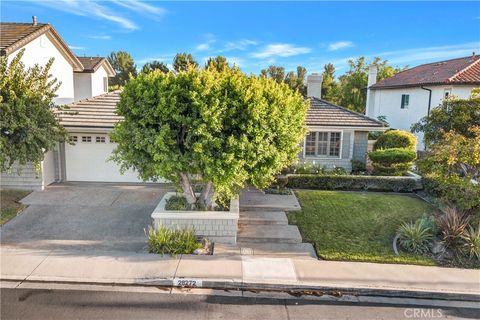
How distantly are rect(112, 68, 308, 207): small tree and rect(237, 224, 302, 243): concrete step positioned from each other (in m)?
1.59

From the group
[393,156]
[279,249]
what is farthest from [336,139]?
[279,249]

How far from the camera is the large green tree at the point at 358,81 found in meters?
35.6

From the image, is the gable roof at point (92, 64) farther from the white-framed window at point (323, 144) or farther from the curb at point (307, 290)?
the curb at point (307, 290)

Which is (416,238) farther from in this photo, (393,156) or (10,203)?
(10,203)

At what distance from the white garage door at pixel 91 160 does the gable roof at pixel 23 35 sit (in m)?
4.64

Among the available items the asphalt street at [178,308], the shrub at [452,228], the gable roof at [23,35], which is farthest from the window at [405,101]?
the gable roof at [23,35]

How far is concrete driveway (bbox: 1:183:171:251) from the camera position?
30.5ft

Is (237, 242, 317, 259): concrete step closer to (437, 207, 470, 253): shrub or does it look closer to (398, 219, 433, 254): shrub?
(398, 219, 433, 254): shrub

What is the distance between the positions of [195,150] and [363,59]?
3141 centimetres

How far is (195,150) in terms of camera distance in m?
8.59

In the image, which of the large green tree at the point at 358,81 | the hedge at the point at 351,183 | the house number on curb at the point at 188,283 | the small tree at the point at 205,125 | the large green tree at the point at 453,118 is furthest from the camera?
the large green tree at the point at 358,81

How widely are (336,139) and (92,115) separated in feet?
34.2

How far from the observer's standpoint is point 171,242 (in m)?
8.82

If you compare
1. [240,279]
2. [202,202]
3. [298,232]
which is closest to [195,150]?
[202,202]
